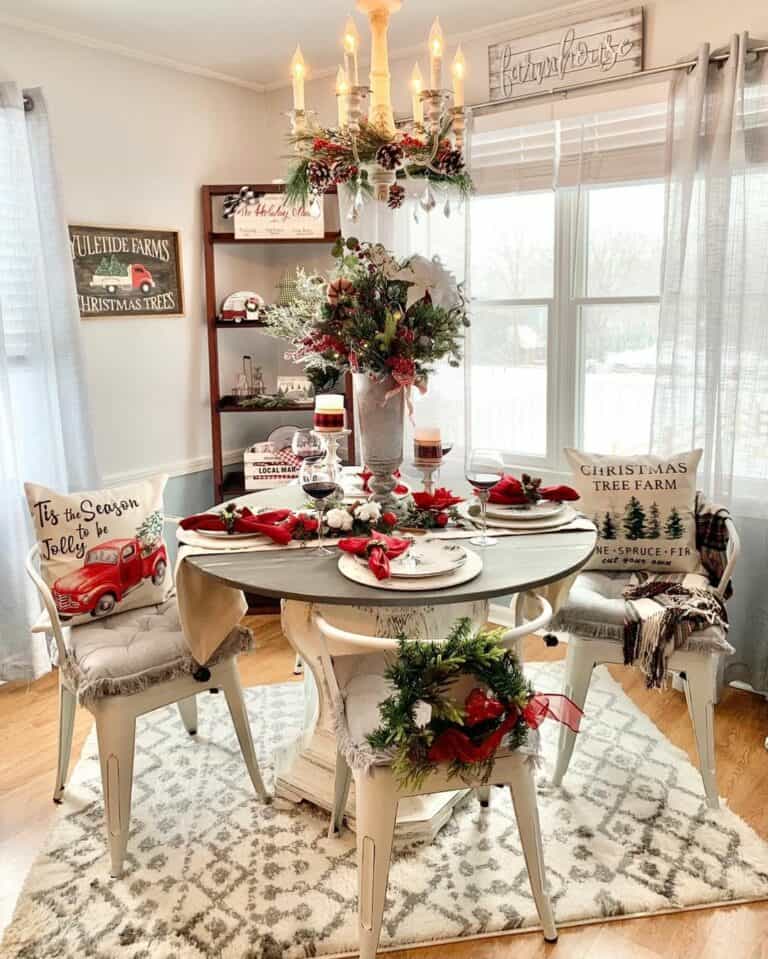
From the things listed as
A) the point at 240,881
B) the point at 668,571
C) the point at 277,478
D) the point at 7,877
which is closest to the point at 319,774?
the point at 240,881

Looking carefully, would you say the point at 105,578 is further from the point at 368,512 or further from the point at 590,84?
the point at 590,84

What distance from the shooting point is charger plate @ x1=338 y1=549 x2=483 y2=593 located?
1903 millimetres

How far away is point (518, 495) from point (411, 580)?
26.0 inches

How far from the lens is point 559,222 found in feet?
11.3

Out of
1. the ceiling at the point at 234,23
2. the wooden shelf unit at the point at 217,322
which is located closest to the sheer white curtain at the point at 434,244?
the wooden shelf unit at the point at 217,322

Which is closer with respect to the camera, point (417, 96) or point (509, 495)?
point (417, 96)

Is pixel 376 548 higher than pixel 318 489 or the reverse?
the reverse

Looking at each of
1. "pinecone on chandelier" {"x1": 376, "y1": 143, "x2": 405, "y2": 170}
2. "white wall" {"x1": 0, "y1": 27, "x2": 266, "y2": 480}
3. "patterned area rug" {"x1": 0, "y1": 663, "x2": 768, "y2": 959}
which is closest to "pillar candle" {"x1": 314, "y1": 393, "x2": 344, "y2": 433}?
"pinecone on chandelier" {"x1": 376, "y1": 143, "x2": 405, "y2": 170}

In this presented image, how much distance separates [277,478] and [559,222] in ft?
5.53

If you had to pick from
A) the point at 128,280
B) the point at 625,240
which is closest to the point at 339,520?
the point at 625,240

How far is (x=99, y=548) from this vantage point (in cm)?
245

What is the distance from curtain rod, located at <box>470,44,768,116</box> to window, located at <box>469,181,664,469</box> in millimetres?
352

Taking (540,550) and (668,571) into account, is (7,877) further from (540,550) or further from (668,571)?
(668,571)

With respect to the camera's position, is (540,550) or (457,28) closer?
(540,550)
